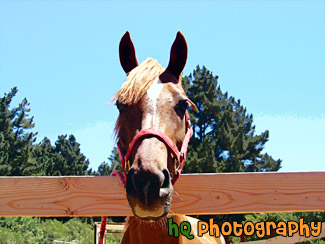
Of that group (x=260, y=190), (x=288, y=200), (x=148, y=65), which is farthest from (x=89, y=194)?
(x=288, y=200)

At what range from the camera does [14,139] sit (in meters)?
32.9

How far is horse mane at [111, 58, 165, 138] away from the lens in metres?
2.31

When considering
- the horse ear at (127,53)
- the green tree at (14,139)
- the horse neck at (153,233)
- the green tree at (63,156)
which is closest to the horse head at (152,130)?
the horse ear at (127,53)

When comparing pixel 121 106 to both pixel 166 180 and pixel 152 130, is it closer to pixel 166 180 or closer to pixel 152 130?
pixel 152 130

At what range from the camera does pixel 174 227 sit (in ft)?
8.28

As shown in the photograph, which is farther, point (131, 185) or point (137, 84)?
point (137, 84)

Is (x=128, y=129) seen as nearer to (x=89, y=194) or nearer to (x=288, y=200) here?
(x=89, y=194)

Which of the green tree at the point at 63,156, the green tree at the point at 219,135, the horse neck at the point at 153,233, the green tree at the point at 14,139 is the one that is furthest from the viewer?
the green tree at the point at 63,156

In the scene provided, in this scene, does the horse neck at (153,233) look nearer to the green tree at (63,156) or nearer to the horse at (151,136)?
the horse at (151,136)

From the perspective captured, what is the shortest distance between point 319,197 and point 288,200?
241 mm

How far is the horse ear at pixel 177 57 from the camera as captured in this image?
2.70 meters

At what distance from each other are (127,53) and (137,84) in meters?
0.59

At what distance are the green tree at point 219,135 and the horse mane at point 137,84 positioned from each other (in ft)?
56.3

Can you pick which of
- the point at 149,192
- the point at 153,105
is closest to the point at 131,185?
the point at 149,192
